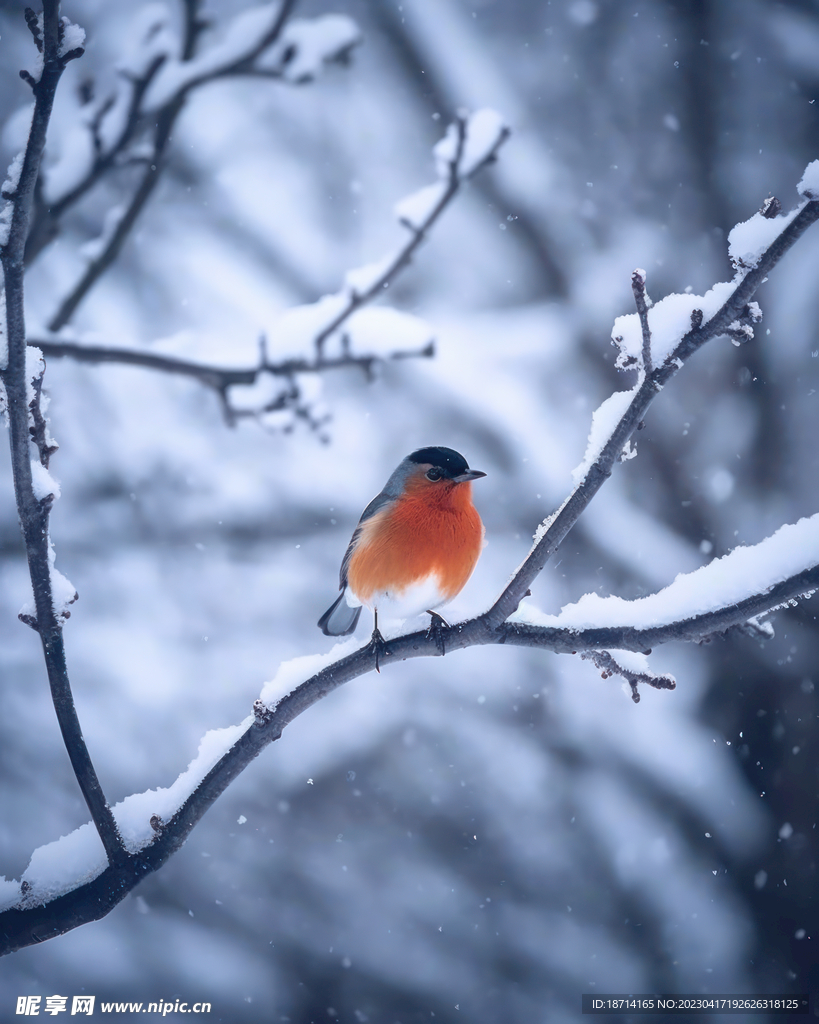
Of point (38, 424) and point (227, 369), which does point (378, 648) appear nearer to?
point (38, 424)

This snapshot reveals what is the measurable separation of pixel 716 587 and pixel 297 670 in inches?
55.4

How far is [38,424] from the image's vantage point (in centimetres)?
194

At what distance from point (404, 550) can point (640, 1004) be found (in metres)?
6.25

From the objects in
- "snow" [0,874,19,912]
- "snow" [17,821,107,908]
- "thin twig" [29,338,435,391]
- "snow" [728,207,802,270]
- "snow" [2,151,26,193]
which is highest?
"thin twig" [29,338,435,391]

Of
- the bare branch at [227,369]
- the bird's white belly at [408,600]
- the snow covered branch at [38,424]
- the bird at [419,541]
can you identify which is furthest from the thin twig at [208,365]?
the snow covered branch at [38,424]

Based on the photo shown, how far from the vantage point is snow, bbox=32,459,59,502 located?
195 cm

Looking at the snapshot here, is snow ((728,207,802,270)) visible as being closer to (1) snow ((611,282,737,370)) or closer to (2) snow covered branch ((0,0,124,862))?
(1) snow ((611,282,737,370))

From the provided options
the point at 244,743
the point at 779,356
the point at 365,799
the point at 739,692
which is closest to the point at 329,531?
the point at 365,799

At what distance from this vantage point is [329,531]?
891cm

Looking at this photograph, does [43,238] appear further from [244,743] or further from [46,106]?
[244,743]

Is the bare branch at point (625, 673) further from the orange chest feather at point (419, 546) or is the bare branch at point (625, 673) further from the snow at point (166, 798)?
the orange chest feather at point (419, 546)

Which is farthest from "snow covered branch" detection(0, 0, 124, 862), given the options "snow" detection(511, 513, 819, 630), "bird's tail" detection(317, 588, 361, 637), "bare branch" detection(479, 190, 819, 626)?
"bird's tail" detection(317, 588, 361, 637)

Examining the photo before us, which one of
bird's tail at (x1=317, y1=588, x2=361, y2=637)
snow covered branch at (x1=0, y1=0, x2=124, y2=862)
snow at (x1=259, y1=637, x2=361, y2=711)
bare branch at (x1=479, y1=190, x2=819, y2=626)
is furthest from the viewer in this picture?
bird's tail at (x1=317, y1=588, x2=361, y2=637)

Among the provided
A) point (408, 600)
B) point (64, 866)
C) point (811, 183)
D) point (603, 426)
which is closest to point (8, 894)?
point (64, 866)
